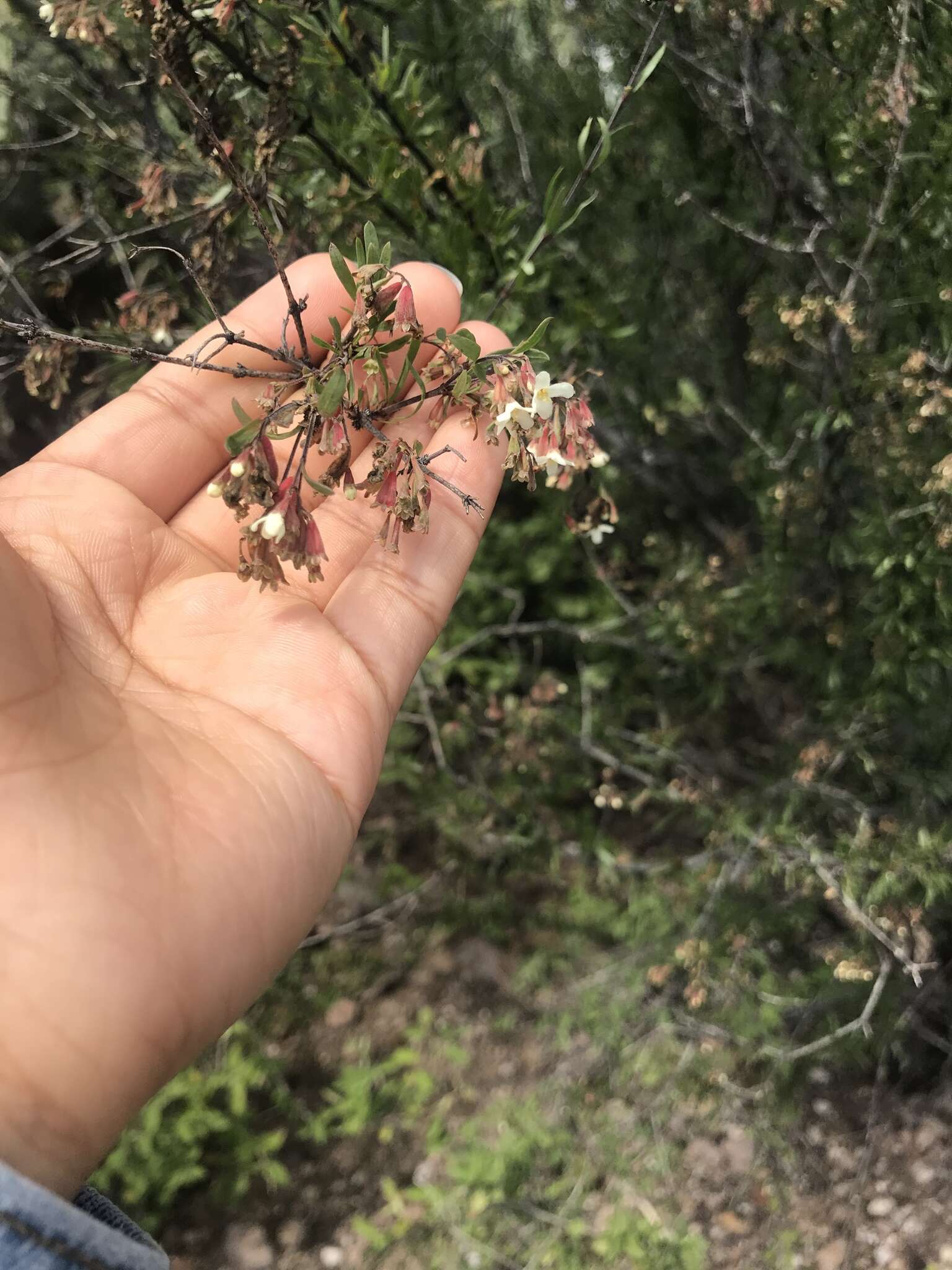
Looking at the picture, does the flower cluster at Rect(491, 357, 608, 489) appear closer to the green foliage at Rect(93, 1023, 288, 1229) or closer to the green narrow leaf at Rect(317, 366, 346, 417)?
the green narrow leaf at Rect(317, 366, 346, 417)

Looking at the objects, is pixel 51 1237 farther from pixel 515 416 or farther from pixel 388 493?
pixel 515 416

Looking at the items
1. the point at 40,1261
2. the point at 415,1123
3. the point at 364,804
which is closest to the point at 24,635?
the point at 364,804

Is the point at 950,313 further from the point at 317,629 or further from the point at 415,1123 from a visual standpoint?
the point at 415,1123

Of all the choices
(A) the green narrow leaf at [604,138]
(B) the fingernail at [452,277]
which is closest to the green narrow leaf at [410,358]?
(B) the fingernail at [452,277]

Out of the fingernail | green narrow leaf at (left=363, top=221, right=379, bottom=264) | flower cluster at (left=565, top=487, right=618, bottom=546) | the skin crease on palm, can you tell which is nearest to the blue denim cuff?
A: the skin crease on palm

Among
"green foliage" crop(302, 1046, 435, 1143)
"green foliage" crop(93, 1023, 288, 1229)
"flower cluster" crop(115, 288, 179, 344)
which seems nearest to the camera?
"flower cluster" crop(115, 288, 179, 344)

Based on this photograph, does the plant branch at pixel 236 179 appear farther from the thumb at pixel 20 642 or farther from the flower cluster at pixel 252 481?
the thumb at pixel 20 642
